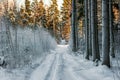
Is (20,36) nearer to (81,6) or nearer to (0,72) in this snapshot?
(0,72)

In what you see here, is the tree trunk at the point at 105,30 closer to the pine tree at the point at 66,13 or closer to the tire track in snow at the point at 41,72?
the tire track in snow at the point at 41,72

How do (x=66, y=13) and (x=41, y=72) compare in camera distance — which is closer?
(x=41, y=72)

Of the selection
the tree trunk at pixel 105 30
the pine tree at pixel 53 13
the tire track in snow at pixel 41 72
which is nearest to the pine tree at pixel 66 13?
the pine tree at pixel 53 13

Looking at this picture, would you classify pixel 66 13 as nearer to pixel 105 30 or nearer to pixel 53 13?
pixel 53 13

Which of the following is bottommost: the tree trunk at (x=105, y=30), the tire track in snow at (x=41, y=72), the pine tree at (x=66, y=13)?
the tire track in snow at (x=41, y=72)

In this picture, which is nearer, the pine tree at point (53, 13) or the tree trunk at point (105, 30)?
the tree trunk at point (105, 30)

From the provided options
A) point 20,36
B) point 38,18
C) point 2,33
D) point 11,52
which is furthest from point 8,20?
point 38,18

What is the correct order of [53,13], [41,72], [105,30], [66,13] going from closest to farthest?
1. [41,72]
2. [105,30]
3. [66,13]
4. [53,13]

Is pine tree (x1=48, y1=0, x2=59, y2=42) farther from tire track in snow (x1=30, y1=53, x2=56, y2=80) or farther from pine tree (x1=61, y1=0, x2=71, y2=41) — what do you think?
tire track in snow (x1=30, y1=53, x2=56, y2=80)

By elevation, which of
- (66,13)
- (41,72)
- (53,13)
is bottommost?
(41,72)

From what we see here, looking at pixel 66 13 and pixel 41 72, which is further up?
pixel 66 13

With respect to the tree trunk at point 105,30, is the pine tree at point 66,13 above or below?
above

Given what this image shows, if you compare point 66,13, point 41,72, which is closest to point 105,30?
point 41,72

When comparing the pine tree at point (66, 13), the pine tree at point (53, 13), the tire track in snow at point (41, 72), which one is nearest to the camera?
the tire track in snow at point (41, 72)
